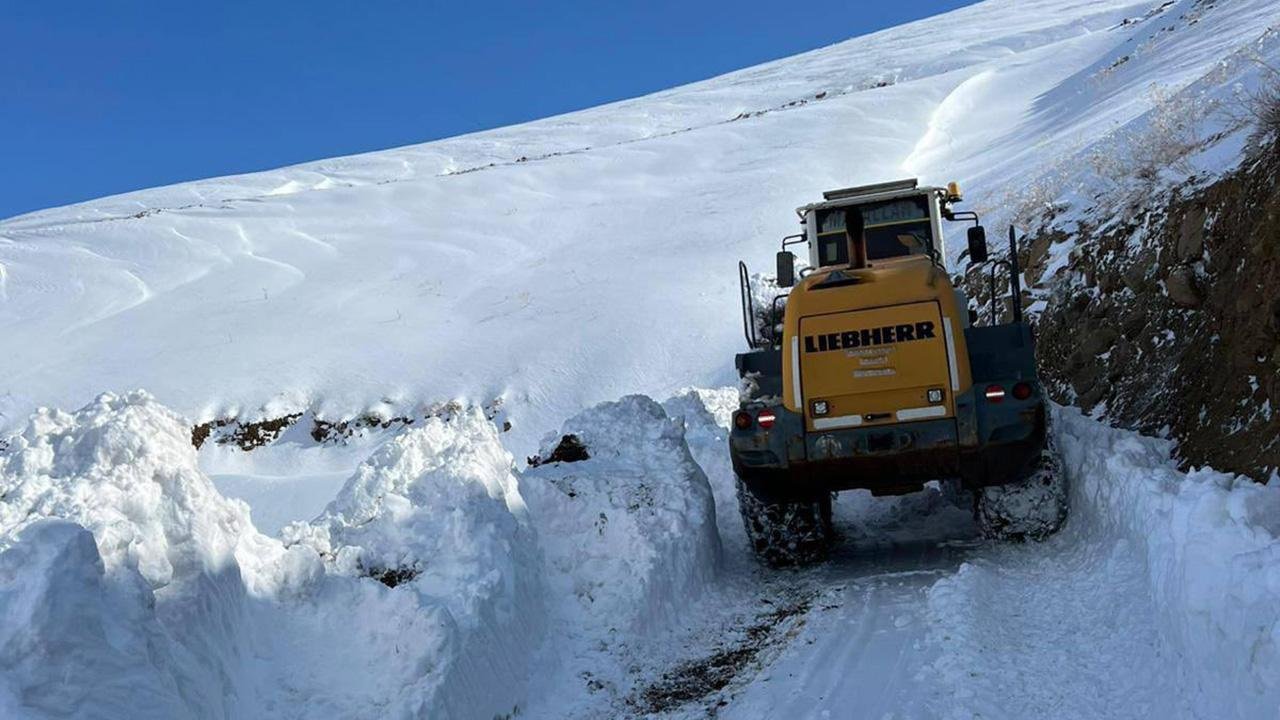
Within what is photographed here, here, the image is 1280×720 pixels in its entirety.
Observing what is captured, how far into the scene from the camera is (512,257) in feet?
81.8

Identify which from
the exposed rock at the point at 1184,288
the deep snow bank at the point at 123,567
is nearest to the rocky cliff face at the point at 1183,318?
the exposed rock at the point at 1184,288

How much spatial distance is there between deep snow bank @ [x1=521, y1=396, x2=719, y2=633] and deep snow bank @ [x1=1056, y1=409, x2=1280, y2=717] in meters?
2.82

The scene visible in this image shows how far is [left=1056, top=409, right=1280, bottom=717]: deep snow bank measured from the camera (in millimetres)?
3838

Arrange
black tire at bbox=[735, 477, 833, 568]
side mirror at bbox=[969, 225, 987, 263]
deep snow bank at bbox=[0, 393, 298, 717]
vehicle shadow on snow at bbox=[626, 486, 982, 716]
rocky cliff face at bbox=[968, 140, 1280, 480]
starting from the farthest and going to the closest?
side mirror at bbox=[969, 225, 987, 263], black tire at bbox=[735, 477, 833, 568], rocky cliff face at bbox=[968, 140, 1280, 480], vehicle shadow on snow at bbox=[626, 486, 982, 716], deep snow bank at bbox=[0, 393, 298, 717]

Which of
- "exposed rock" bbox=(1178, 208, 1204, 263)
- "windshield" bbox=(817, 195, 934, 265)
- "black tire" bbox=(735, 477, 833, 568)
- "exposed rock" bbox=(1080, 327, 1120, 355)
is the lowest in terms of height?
"black tire" bbox=(735, 477, 833, 568)

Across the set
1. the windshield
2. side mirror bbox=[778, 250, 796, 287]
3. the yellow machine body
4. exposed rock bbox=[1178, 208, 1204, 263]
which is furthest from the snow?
the windshield

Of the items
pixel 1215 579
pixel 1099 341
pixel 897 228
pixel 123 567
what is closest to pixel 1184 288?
pixel 1099 341

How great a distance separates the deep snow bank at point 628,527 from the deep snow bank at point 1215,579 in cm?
282

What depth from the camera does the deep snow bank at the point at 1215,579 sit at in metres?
3.84

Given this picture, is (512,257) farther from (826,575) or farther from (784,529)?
(826,575)

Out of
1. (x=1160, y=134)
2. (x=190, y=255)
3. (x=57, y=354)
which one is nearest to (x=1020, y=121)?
(x=1160, y=134)

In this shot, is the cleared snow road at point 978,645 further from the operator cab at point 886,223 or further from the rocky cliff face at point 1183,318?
the operator cab at point 886,223

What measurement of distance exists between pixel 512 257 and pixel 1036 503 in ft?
60.9

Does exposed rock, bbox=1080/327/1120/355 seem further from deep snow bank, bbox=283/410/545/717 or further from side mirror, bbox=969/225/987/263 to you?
deep snow bank, bbox=283/410/545/717
